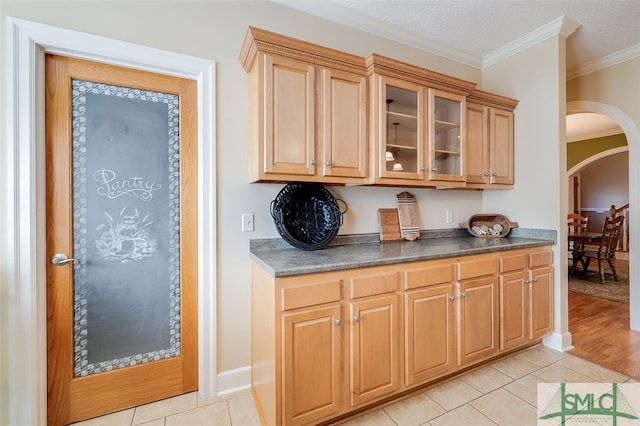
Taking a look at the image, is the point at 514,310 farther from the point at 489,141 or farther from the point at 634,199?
the point at 634,199

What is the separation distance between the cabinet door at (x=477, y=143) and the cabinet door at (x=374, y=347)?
1555 millimetres

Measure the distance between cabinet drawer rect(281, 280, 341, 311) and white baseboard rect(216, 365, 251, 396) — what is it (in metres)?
0.90

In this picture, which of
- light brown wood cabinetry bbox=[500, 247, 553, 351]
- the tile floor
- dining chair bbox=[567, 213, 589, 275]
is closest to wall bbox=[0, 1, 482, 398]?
the tile floor

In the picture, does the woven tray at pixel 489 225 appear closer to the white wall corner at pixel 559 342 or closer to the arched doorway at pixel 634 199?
the white wall corner at pixel 559 342

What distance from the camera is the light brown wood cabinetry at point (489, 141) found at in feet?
8.48

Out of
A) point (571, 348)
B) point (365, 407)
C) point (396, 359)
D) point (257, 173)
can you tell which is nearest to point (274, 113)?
point (257, 173)

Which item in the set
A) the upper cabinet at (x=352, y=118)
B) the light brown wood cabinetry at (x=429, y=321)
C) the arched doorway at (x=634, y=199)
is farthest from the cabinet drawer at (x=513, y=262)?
the arched doorway at (x=634, y=199)

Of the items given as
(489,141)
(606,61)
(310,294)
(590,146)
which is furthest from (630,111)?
(590,146)

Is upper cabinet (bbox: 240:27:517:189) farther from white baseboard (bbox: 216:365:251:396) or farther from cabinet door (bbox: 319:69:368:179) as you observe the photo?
white baseboard (bbox: 216:365:251:396)

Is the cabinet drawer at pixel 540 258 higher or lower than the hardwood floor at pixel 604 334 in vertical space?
higher

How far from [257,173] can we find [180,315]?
108cm

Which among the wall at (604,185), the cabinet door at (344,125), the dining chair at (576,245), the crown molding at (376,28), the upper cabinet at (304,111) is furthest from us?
the wall at (604,185)

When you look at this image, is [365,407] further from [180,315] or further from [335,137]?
[335,137]

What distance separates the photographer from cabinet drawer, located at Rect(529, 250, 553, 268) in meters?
2.38
